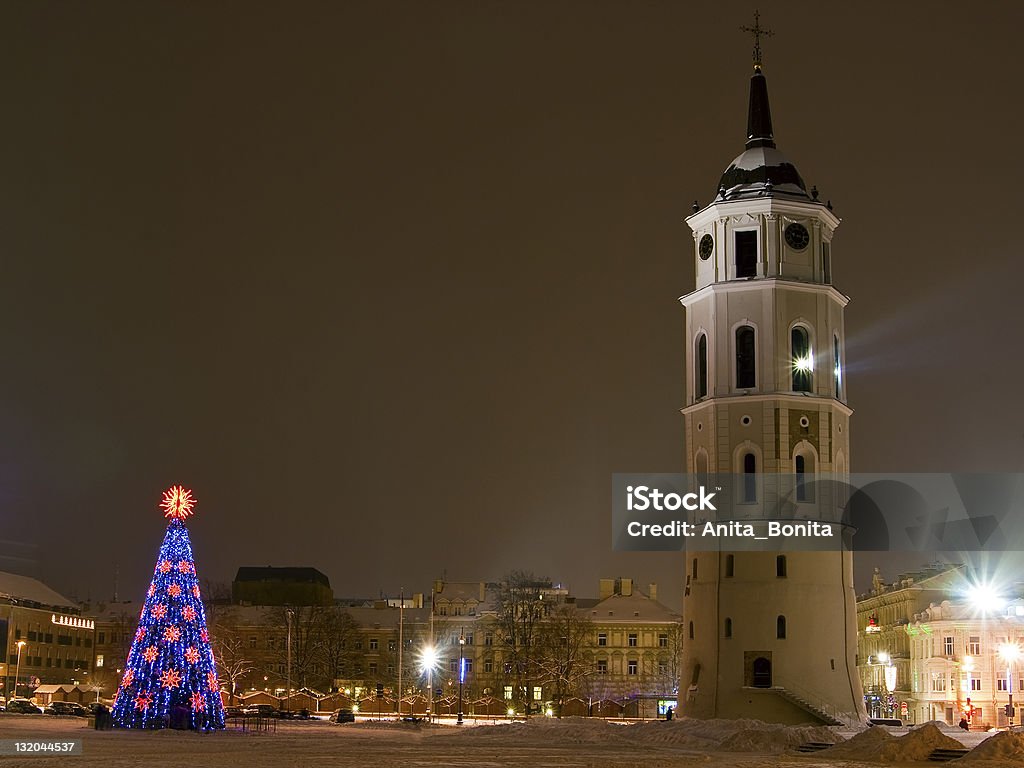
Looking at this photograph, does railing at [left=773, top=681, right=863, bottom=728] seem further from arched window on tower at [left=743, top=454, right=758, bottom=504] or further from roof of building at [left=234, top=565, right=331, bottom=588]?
roof of building at [left=234, top=565, right=331, bottom=588]

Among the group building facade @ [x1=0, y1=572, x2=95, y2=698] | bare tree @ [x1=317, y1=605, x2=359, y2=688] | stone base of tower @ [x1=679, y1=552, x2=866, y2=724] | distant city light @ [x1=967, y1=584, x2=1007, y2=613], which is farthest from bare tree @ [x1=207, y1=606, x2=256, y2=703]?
distant city light @ [x1=967, y1=584, x2=1007, y2=613]

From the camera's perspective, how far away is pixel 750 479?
58.8 m

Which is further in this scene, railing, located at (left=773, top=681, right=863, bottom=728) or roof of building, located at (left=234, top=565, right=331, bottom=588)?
roof of building, located at (left=234, top=565, right=331, bottom=588)

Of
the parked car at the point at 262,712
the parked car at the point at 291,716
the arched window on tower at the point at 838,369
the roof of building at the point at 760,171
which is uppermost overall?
the roof of building at the point at 760,171

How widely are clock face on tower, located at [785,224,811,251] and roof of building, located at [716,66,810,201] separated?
132 cm

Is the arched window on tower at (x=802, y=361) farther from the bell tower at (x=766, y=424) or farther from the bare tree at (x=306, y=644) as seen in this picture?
the bare tree at (x=306, y=644)

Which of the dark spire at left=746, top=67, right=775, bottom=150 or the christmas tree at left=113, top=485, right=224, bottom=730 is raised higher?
the dark spire at left=746, top=67, right=775, bottom=150

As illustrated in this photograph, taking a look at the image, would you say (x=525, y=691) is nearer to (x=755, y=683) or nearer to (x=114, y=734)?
(x=755, y=683)

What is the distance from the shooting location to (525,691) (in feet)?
303

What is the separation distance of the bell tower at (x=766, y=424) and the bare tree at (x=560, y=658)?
86.4 feet

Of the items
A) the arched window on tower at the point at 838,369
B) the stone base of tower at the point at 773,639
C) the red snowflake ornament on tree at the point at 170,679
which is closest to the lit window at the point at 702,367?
the arched window on tower at the point at 838,369

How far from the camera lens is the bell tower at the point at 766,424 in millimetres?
57062

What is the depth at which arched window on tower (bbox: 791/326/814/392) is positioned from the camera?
196 ft

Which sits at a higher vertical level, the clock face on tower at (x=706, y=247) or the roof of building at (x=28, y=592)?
the clock face on tower at (x=706, y=247)
